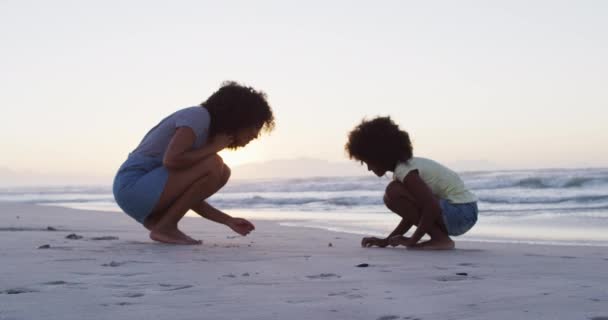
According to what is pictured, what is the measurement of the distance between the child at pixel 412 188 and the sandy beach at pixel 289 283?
0.64 ft

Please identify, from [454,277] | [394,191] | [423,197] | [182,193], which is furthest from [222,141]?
[454,277]

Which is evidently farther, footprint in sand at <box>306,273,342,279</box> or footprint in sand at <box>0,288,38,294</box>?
footprint in sand at <box>306,273,342,279</box>

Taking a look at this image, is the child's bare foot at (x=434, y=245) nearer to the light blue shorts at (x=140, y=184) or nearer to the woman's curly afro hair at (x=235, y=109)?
the woman's curly afro hair at (x=235, y=109)

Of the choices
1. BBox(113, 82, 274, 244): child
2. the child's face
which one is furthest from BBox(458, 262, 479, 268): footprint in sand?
BBox(113, 82, 274, 244): child

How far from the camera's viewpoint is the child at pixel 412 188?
444 cm

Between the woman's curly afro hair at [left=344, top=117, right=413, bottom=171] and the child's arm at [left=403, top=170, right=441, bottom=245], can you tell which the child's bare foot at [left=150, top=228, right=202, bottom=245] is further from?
the child's arm at [left=403, top=170, right=441, bottom=245]

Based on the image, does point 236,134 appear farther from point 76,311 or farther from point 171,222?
point 76,311

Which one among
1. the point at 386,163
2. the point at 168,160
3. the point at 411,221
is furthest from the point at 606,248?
the point at 168,160

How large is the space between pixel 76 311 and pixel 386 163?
2632mm

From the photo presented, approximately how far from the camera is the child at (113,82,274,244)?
4.28m

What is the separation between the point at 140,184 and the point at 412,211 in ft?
5.63

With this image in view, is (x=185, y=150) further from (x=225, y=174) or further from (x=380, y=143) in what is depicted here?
(x=380, y=143)

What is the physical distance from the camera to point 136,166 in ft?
14.7

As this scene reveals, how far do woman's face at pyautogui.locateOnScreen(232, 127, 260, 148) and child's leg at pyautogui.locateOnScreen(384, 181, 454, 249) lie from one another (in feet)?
3.08
